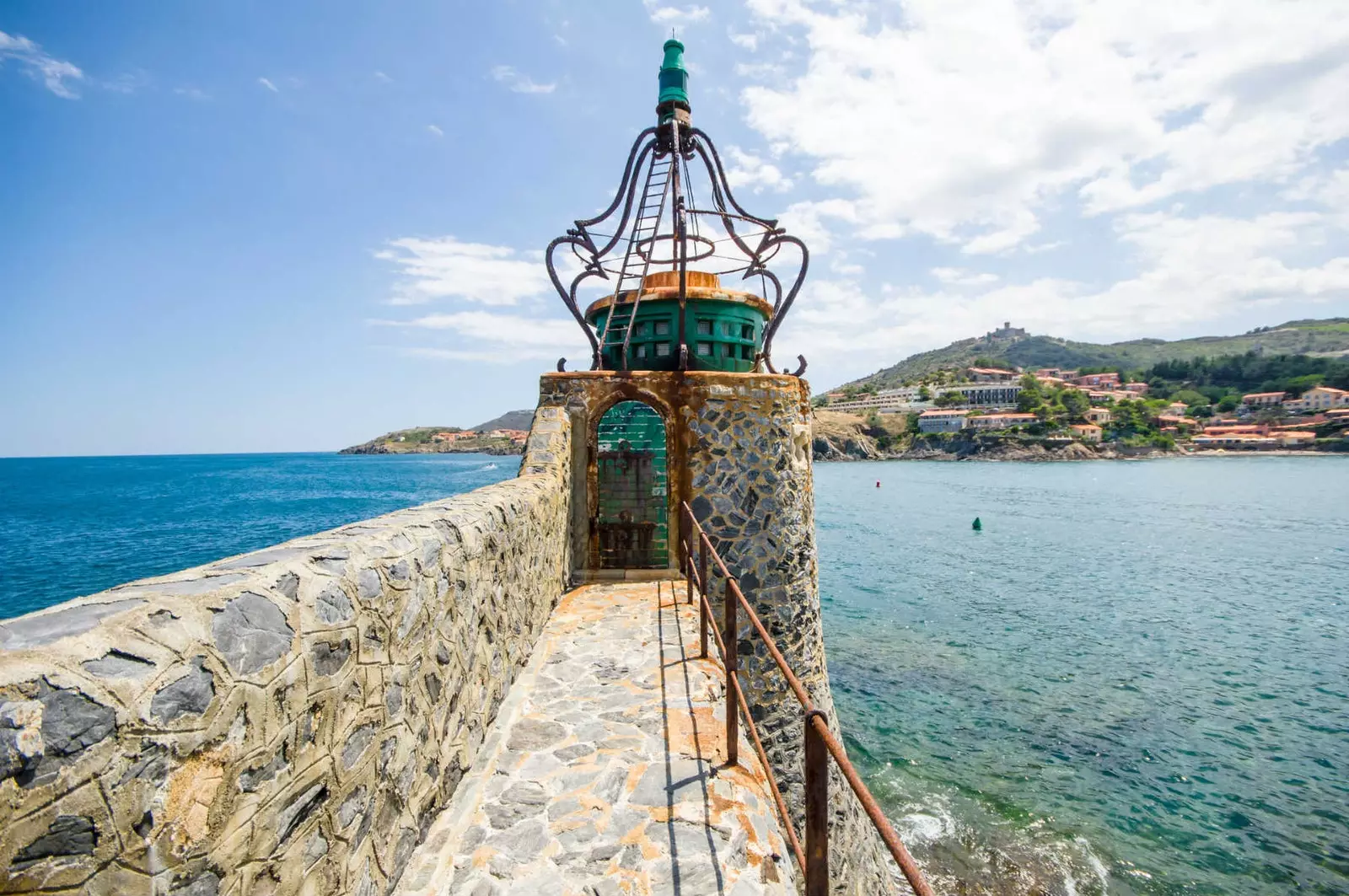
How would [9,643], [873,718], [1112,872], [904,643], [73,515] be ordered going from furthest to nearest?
[73,515] < [904,643] < [873,718] < [1112,872] < [9,643]

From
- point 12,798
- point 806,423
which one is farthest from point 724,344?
point 12,798

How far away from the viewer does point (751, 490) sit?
848 centimetres

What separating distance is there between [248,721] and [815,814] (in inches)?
86.1

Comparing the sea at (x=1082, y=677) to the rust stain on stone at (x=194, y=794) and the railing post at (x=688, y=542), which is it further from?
the rust stain on stone at (x=194, y=794)

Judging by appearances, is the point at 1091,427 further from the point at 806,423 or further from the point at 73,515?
the point at 73,515

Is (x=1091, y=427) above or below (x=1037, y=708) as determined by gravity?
above

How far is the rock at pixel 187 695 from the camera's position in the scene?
1720 mm

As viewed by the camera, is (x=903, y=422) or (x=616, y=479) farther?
(x=903, y=422)

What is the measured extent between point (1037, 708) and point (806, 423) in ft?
39.7

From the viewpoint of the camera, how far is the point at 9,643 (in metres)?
1.52

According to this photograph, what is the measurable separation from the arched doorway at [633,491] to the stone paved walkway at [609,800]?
11.3 feet

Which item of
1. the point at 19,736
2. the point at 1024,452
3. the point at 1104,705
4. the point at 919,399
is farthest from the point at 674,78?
the point at 919,399

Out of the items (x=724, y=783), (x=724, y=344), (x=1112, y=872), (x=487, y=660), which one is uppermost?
(x=724, y=344)

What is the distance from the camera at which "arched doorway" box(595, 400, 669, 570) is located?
9461mm
